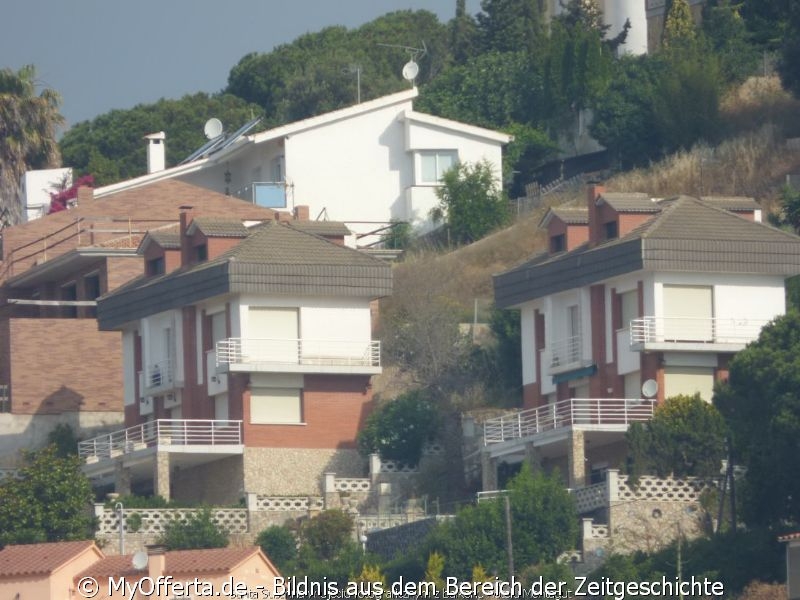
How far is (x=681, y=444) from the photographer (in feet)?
209

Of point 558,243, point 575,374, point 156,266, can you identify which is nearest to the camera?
point 575,374

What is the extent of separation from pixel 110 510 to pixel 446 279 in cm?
2104

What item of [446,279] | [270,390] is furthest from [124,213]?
[270,390]

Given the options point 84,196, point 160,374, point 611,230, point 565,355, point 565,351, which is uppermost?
point 84,196

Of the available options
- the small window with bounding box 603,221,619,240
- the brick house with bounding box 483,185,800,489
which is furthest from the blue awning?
the small window with bounding box 603,221,619,240

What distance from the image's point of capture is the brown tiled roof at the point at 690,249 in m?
68.2

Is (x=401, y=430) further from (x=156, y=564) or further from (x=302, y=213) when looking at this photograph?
(x=156, y=564)

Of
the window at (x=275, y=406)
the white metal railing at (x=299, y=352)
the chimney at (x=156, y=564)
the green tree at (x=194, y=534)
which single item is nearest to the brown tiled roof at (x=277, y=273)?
the white metal railing at (x=299, y=352)

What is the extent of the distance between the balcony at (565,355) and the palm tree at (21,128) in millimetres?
33644

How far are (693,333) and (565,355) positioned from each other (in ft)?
13.3

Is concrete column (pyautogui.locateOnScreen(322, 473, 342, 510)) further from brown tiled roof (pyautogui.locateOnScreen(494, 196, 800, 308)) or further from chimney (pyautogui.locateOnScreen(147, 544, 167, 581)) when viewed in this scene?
chimney (pyautogui.locateOnScreen(147, 544, 167, 581))

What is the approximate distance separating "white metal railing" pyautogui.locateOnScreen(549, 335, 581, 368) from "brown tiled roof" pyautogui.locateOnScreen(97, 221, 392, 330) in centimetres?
510

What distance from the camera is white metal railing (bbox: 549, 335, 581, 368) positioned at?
70625mm

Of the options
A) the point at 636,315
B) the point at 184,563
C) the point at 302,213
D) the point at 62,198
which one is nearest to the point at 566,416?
the point at 636,315
